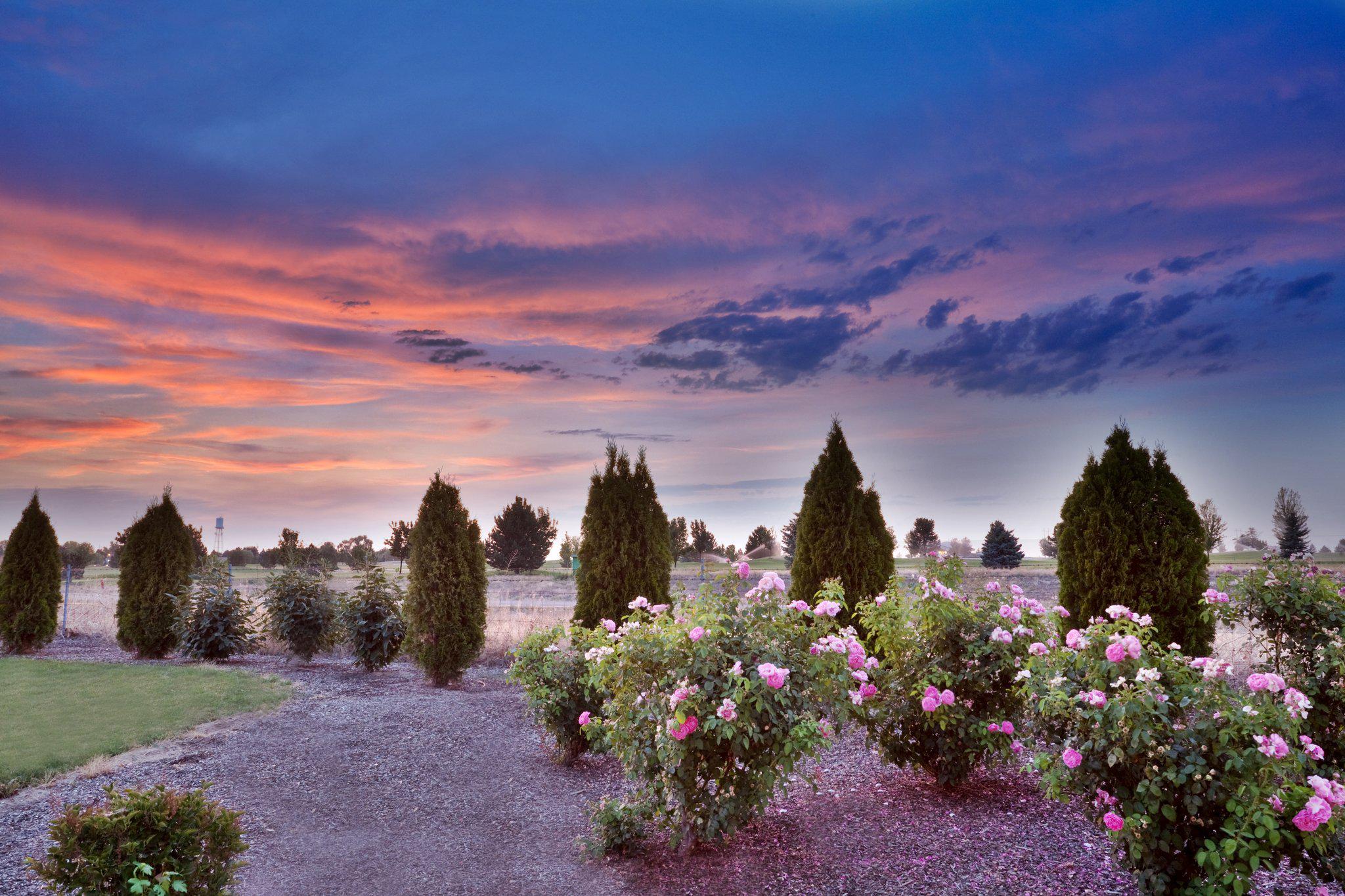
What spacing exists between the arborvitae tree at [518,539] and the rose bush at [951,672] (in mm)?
30928

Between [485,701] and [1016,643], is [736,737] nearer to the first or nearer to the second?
[1016,643]

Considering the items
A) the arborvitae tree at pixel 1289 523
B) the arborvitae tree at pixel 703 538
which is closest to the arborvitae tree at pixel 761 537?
the arborvitae tree at pixel 703 538

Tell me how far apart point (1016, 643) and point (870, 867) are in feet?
6.70

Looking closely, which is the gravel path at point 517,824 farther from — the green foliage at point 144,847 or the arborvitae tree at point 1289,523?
the arborvitae tree at point 1289,523

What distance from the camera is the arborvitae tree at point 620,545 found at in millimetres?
10352

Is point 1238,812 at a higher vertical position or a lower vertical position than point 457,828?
higher

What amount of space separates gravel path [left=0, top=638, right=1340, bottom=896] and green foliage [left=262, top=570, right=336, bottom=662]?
13.8ft

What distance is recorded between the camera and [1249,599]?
17.4 feet

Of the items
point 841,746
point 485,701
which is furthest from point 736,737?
point 485,701

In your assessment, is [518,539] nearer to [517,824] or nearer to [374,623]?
[374,623]

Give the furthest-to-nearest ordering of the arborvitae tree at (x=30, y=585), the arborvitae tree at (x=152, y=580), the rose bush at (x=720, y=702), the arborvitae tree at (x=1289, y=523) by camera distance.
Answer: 1. the arborvitae tree at (x=1289, y=523)
2. the arborvitae tree at (x=30, y=585)
3. the arborvitae tree at (x=152, y=580)
4. the rose bush at (x=720, y=702)

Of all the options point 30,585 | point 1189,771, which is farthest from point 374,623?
point 1189,771

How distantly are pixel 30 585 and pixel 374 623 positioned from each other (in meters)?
7.62

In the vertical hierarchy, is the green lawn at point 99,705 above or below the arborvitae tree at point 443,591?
below
